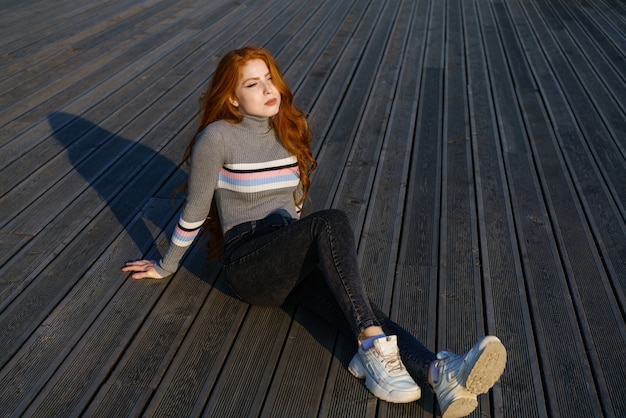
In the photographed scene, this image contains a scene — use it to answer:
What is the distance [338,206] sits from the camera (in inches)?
116

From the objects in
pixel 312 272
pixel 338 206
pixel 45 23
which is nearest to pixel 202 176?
pixel 312 272

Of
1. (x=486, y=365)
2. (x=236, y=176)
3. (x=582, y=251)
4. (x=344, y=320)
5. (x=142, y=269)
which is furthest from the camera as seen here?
(x=582, y=251)

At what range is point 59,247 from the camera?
2633 mm

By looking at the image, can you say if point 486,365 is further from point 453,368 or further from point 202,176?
point 202,176

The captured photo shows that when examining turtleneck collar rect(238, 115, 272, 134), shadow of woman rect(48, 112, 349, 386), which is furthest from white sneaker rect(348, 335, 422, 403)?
turtleneck collar rect(238, 115, 272, 134)

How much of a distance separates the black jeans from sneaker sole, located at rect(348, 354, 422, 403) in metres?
0.06

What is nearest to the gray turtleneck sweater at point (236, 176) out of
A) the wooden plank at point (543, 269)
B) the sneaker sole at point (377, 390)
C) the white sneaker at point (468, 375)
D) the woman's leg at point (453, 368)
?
the woman's leg at point (453, 368)

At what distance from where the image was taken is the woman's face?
2.17 meters

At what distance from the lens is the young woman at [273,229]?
73.7 inches

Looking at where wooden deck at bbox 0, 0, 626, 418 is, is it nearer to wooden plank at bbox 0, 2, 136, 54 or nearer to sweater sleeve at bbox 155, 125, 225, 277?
wooden plank at bbox 0, 2, 136, 54

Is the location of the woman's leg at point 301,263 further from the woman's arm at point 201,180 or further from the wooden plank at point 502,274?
the wooden plank at point 502,274

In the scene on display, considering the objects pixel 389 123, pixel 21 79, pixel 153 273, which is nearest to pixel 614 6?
pixel 389 123

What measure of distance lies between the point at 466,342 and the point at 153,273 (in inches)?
43.4

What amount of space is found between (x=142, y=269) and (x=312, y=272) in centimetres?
67
